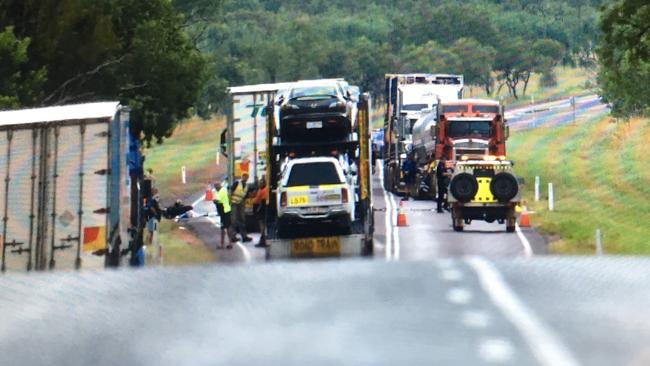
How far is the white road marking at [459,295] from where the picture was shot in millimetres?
9812

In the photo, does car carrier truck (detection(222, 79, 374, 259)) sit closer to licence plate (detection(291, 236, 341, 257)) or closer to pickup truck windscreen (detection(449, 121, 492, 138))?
licence plate (detection(291, 236, 341, 257))

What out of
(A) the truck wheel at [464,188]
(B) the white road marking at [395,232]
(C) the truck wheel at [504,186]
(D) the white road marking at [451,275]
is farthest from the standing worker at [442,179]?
(D) the white road marking at [451,275]

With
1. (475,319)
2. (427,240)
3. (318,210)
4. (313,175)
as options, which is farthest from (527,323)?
(427,240)

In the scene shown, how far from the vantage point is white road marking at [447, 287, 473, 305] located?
386 inches

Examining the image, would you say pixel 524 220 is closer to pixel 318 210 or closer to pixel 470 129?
pixel 470 129

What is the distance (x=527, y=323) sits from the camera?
8844 mm

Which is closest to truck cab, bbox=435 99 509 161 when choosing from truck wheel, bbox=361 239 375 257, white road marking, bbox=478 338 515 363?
truck wheel, bbox=361 239 375 257

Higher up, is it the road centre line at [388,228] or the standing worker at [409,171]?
the standing worker at [409,171]

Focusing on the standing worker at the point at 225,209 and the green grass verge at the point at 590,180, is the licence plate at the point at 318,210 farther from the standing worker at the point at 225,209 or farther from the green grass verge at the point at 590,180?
the green grass verge at the point at 590,180

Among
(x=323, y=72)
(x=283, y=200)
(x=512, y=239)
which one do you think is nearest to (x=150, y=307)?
(x=283, y=200)

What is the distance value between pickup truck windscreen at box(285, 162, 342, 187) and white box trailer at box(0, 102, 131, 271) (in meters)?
7.77

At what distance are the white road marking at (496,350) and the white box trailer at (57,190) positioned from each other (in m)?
16.3

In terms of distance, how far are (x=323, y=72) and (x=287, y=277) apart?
166209 mm

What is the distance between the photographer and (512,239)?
42.0 meters
